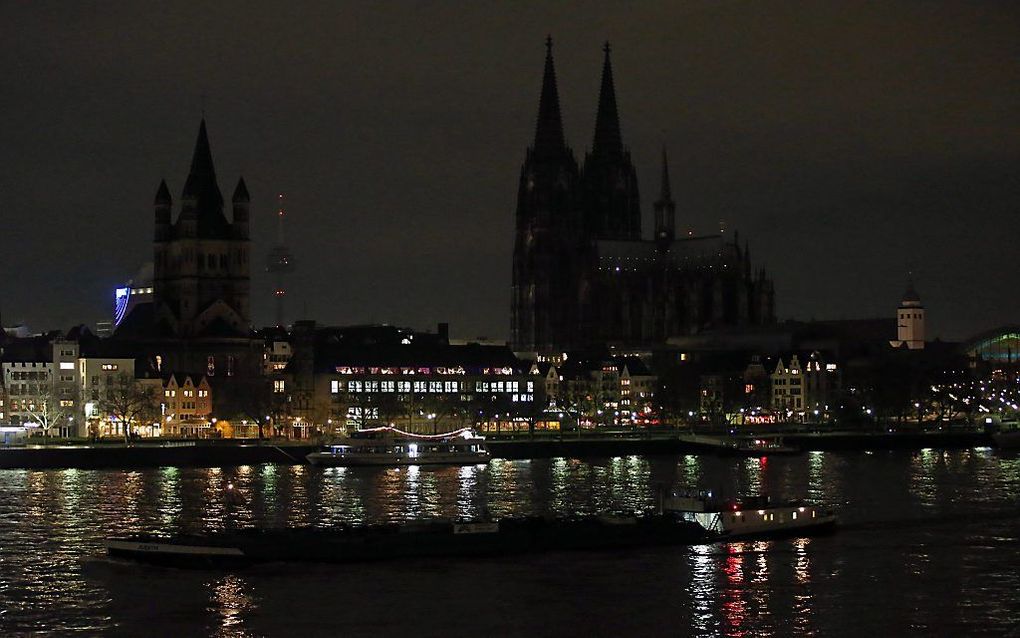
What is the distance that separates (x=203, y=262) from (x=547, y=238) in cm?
4658

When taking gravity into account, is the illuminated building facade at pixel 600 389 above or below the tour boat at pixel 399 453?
above

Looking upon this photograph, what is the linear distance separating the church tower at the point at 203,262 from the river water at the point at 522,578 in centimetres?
6947

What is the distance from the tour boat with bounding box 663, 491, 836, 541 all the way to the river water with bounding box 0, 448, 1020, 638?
49.9 inches

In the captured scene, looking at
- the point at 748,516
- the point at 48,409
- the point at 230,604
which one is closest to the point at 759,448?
the point at 48,409

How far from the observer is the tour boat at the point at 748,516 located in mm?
67812

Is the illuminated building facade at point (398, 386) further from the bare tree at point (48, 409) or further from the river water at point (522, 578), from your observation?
the river water at point (522, 578)

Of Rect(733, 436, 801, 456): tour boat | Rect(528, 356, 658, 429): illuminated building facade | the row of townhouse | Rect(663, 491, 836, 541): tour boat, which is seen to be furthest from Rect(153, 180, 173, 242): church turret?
Rect(663, 491, 836, 541): tour boat

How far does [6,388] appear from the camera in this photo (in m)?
144

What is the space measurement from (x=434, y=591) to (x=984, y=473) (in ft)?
195

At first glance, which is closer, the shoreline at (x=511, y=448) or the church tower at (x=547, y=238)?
the shoreline at (x=511, y=448)

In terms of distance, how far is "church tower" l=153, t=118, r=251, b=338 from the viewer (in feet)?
525

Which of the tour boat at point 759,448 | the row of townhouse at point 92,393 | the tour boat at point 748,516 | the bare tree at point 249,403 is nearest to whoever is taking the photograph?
the tour boat at point 748,516

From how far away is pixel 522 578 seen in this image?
57219mm

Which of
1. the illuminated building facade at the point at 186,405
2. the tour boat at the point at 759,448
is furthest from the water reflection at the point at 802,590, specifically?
the illuminated building facade at the point at 186,405
